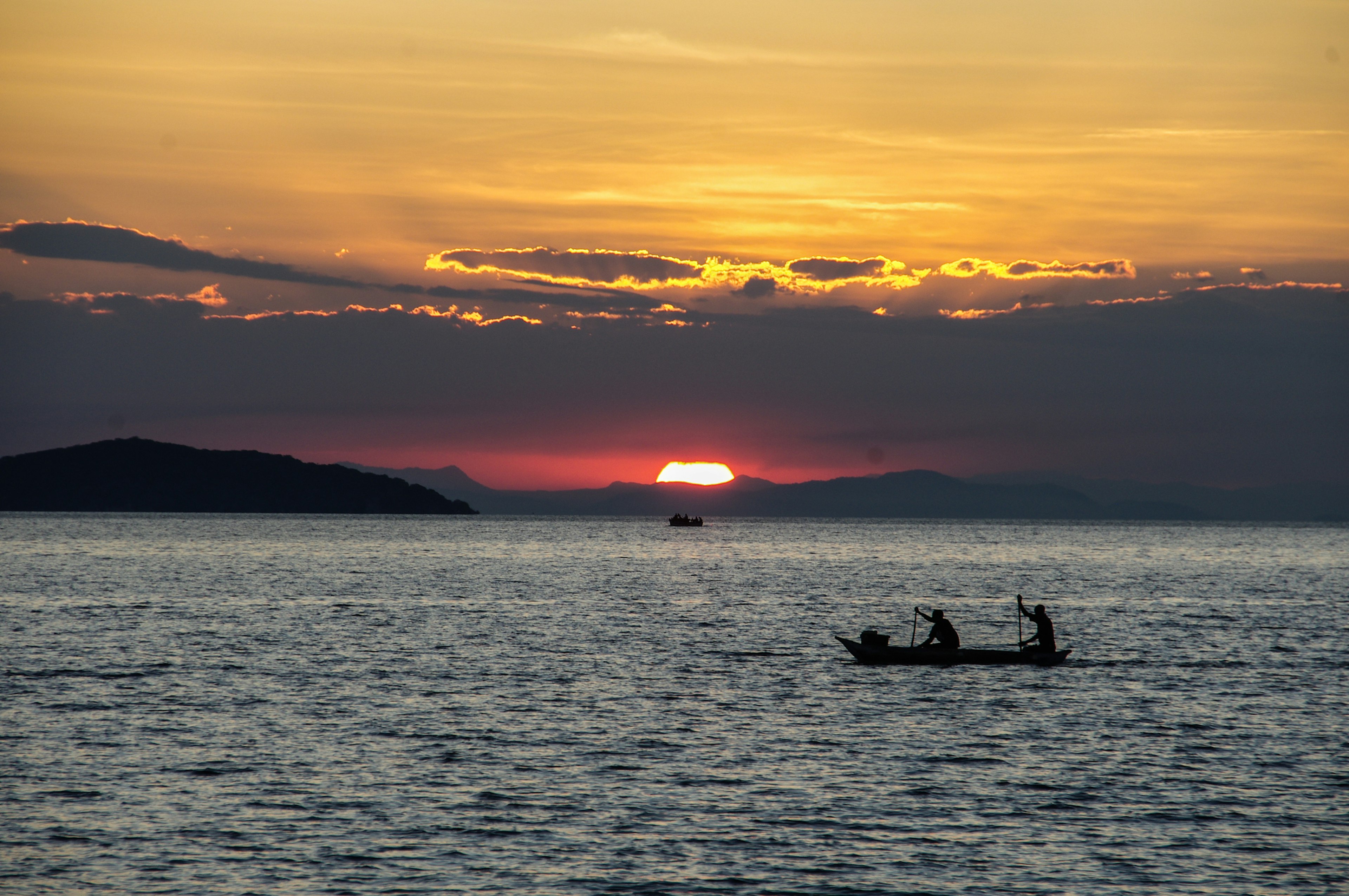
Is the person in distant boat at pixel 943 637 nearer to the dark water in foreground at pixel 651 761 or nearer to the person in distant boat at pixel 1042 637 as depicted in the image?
the dark water in foreground at pixel 651 761

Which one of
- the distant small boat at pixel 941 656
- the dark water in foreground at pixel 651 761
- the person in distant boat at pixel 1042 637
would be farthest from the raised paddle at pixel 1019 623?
the dark water in foreground at pixel 651 761

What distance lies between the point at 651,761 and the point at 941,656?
22867mm

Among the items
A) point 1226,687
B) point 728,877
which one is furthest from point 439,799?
point 1226,687

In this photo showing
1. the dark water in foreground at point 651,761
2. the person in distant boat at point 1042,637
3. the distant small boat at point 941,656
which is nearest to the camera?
the dark water in foreground at point 651,761

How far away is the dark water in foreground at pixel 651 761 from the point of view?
22.7 meters

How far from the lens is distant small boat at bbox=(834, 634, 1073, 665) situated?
5125cm

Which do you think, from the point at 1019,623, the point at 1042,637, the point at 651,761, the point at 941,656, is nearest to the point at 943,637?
the point at 941,656

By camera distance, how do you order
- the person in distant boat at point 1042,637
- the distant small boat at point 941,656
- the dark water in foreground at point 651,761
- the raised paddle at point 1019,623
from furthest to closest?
the person in distant boat at point 1042,637 < the raised paddle at point 1019,623 < the distant small boat at point 941,656 < the dark water in foreground at point 651,761

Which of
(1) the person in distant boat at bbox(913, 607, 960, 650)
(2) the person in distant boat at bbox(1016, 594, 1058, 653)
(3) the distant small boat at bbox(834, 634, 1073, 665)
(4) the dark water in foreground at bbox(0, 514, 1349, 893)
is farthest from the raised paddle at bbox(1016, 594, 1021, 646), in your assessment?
(1) the person in distant boat at bbox(913, 607, 960, 650)

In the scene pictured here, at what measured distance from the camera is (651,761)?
3166 centimetres

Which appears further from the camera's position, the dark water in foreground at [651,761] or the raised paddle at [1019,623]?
the raised paddle at [1019,623]

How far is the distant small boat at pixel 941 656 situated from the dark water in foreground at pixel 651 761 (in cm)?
94

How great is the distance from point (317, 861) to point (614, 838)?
228 inches

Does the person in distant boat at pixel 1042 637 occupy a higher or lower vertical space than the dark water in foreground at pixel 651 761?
higher
